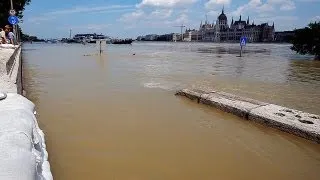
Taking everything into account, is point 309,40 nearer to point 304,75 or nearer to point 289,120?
point 304,75

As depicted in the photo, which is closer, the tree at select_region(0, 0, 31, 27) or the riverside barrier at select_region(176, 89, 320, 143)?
the riverside barrier at select_region(176, 89, 320, 143)

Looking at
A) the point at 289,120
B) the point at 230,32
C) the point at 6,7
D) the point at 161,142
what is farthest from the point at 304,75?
the point at 230,32

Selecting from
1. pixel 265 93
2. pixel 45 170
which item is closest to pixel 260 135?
pixel 45 170

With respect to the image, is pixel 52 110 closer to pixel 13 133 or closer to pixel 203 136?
pixel 203 136

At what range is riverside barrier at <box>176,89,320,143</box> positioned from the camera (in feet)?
16.4

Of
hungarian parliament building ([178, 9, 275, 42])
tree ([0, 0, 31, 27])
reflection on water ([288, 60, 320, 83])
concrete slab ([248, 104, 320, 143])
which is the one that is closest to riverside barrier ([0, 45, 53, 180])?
concrete slab ([248, 104, 320, 143])

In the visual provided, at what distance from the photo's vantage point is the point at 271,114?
223 inches

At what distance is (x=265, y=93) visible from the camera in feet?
30.5

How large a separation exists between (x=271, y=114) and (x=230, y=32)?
169 metres

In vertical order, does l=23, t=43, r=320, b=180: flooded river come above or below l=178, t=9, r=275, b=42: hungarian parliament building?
below

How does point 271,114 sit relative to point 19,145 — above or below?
below

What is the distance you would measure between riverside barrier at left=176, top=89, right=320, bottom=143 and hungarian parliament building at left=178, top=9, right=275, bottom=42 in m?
159

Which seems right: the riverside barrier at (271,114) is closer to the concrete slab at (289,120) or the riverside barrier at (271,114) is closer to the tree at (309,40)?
the concrete slab at (289,120)

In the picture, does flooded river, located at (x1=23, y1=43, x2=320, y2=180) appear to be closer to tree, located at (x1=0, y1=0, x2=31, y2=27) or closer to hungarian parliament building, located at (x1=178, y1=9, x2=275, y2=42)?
tree, located at (x1=0, y1=0, x2=31, y2=27)
